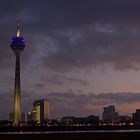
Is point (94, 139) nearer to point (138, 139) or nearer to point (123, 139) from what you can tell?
point (123, 139)

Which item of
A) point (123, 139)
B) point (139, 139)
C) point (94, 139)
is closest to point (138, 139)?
point (139, 139)

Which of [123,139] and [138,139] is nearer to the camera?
[138,139]

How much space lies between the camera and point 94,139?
136 metres

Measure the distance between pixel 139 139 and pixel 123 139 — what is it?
36.9 feet

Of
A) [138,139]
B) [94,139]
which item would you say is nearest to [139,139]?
[138,139]

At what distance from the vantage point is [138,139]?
118312mm

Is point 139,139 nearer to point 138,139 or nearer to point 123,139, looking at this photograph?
point 138,139

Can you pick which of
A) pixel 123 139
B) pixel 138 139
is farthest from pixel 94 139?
pixel 138 139

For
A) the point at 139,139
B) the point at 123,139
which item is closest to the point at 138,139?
the point at 139,139

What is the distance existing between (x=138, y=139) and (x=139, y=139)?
28.0 inches

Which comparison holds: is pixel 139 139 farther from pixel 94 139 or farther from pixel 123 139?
pixel 94 139

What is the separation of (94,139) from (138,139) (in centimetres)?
2077

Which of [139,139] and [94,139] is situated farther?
[94,139]

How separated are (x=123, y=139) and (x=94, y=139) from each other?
36.0 feet
